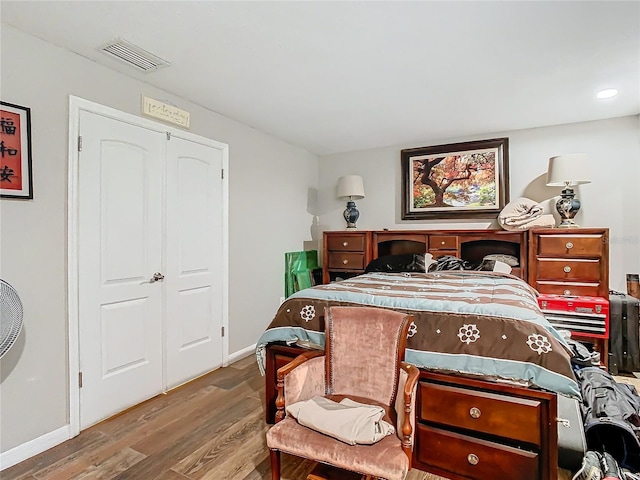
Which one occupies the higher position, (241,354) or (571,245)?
(571,245)

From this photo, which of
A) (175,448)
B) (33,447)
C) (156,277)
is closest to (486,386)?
(175,448)

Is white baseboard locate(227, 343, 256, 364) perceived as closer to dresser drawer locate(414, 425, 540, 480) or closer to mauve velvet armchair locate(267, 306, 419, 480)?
mauve velvet armchair locate(267, 306, 419, 480)

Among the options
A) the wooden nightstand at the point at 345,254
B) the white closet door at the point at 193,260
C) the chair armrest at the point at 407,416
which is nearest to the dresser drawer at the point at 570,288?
the wooden nightstand at the point at 345,254

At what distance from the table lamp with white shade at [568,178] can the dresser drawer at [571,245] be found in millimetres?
210

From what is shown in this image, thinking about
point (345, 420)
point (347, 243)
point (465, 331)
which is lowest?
point (345, 420)

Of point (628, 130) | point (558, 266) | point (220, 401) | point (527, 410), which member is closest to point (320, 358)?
point (527, 410)

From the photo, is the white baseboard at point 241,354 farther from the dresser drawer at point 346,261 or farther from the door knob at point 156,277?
the dresser drawer at point 346,261

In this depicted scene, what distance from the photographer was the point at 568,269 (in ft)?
10.9

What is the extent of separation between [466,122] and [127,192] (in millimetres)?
3280

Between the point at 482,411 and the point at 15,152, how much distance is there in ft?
9.41

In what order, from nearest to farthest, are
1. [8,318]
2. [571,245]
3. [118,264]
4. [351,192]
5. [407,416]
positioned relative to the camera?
1. [407,416]
2. [8,318]
3. [118,264]
4. [571,245]
5. [351,192]

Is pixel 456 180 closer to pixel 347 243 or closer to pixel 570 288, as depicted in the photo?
pixel 347 243

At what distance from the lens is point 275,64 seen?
240 cm

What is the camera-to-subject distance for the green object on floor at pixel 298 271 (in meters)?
4.45
